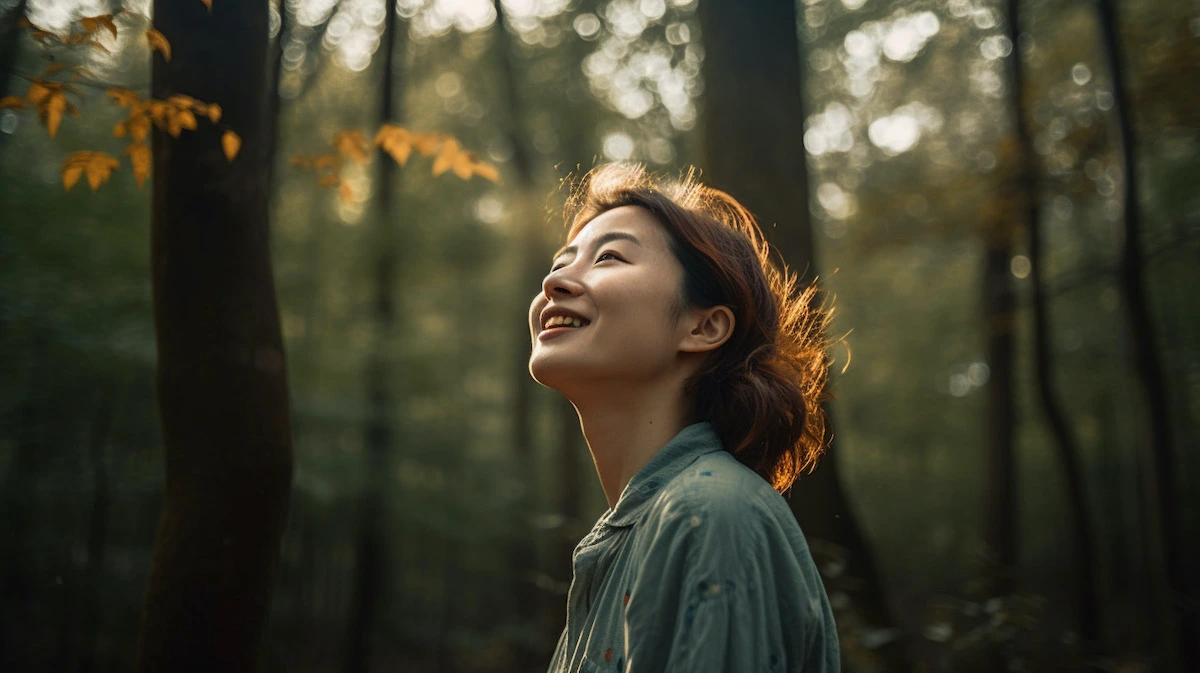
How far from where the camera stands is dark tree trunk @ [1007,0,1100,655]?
840cm

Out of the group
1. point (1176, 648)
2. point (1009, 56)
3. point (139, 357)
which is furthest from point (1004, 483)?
point (139, 357)

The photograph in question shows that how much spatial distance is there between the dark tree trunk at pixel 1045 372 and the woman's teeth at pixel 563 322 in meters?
7.49

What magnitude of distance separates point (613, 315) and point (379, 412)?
8008 millimetres

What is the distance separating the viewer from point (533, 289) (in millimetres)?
13523

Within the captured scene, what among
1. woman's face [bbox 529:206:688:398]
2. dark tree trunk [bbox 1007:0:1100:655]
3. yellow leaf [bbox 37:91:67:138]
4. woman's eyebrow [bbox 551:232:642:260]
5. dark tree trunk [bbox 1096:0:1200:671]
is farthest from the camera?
dark tree trunk [bbox 1007:0:1100:655]

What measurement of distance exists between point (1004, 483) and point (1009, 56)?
5369mm

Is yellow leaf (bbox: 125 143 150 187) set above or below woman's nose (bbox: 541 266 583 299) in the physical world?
above

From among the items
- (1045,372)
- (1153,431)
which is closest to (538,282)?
(1045,372)

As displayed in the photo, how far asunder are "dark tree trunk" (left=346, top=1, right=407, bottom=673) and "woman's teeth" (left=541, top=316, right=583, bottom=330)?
7.63 metres

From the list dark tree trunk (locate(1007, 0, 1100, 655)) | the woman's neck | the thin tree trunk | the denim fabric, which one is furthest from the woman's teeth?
dark tree trunk (locate(1007, 0, 1100, 655))

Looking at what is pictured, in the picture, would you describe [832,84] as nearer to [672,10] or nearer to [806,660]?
[672,10]

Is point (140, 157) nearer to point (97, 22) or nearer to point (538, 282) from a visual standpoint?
point (97, 22)

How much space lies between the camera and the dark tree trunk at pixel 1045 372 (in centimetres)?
840

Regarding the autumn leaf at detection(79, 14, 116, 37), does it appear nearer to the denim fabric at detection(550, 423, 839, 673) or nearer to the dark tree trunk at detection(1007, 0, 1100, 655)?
the denim fabric at detection(550, 423, 839, 673)
